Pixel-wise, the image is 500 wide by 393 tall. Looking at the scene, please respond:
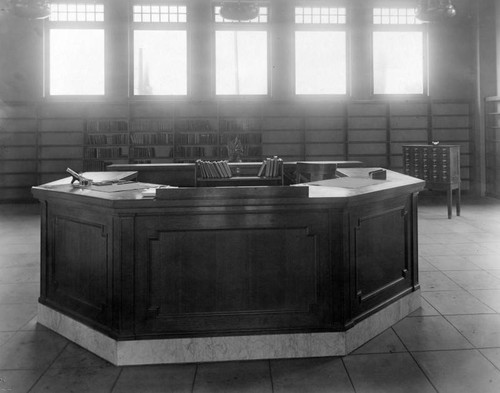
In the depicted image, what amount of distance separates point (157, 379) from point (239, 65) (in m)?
8.90

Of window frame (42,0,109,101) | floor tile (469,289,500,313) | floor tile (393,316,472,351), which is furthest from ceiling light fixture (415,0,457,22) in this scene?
window frame (42,0,109,101)

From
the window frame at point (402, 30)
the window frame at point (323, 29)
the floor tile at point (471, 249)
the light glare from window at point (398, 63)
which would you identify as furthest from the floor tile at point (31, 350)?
the light glare from window at point (398, 63)

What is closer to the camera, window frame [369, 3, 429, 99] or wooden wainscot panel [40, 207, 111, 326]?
wooden wainscot panel [40, 207, 111, 326]

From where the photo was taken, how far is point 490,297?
3.64 meters

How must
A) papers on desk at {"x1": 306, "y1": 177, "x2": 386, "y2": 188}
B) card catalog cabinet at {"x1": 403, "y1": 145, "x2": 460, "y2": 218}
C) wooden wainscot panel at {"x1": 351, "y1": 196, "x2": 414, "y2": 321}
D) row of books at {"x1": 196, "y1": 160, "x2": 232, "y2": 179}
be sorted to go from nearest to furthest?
wooden wainscot panel at {"x1": 351, "y1": 196, "x2": 414, "y2": 321}, papers on desk at {"x1": 306, "y1": 177, "x2": 386, "y2": 188}, row of books at {"x1": 196, "y1": 160, "x2": 232, "y2": 179}, card catalog cabinet at {"x1": 403, "y1": 145, "x2": 460, "y2": 218}

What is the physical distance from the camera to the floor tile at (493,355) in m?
2.52

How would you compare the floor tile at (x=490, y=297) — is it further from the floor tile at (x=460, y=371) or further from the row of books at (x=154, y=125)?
the row of books at (x=154, y=125)

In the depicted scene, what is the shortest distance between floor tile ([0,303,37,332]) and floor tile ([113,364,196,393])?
1064 mm

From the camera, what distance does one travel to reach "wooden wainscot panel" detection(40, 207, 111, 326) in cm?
263

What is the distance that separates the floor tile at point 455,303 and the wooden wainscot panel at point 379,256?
0.35 meters

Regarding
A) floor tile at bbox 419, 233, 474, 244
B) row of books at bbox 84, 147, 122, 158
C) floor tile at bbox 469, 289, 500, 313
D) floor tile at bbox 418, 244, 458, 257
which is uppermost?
row of books at bbox 84, 147, 122, 158

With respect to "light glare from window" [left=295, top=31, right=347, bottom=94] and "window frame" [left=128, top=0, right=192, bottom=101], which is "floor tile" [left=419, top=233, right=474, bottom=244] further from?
"window frame" [left=128, top=0, right=192, bottom=101]

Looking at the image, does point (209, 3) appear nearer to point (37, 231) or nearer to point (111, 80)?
point (111, 80)

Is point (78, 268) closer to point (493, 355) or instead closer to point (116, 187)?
point (116, 187)
